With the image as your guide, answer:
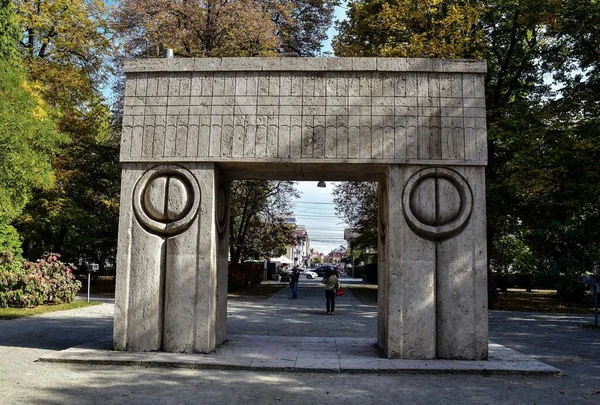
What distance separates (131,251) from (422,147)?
5.23 m

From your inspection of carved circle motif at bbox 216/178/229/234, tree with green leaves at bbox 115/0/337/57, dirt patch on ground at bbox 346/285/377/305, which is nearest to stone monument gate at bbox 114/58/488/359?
carved circle motif at bbox 216/178/229/234

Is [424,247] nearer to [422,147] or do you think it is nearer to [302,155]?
[422,147]

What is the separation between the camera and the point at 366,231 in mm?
29594

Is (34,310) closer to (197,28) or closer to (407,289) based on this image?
(407,289)

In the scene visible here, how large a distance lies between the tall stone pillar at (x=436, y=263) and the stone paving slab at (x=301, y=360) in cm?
37

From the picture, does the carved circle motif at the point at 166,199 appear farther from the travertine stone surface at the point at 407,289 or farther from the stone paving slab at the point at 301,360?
the travertine stone surface at the point at 407,289

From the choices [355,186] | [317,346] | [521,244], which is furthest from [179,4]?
[521,244]

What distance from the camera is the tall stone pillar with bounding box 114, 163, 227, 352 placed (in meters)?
8.35

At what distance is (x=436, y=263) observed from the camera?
327 inches

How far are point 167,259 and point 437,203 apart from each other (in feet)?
15.2

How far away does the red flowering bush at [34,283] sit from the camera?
16094 millimetres

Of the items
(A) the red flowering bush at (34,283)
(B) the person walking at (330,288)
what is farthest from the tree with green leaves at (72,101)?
(B) the person walking at (330,288)

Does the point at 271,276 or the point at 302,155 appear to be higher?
the point at 302,155

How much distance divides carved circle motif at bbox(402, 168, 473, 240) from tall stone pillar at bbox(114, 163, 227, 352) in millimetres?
3376
